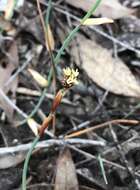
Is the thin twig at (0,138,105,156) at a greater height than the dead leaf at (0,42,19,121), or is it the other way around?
the dead leaf at (0,42,19,121)

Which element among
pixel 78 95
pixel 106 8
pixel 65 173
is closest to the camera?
pixel 65 173

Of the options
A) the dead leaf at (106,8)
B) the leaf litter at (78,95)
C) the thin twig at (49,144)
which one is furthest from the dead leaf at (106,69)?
the thin twig at (49,144)

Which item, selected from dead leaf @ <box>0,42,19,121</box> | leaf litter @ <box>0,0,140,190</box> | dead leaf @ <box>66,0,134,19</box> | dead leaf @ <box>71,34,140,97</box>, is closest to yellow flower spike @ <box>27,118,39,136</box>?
leaf litter @ <box>0,0,140,190</box>

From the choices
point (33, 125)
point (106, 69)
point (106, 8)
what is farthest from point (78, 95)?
point (106, 8)

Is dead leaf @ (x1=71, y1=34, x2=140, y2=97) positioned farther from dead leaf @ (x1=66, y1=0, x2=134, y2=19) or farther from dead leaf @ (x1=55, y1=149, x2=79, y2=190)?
dead leaf @ (x1=55, y1=149, x2=79, y2=190)

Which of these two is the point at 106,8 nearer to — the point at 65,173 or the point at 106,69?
the point at 106,69

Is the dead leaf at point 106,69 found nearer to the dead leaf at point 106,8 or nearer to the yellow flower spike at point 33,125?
the dead leaf at point 106,8
